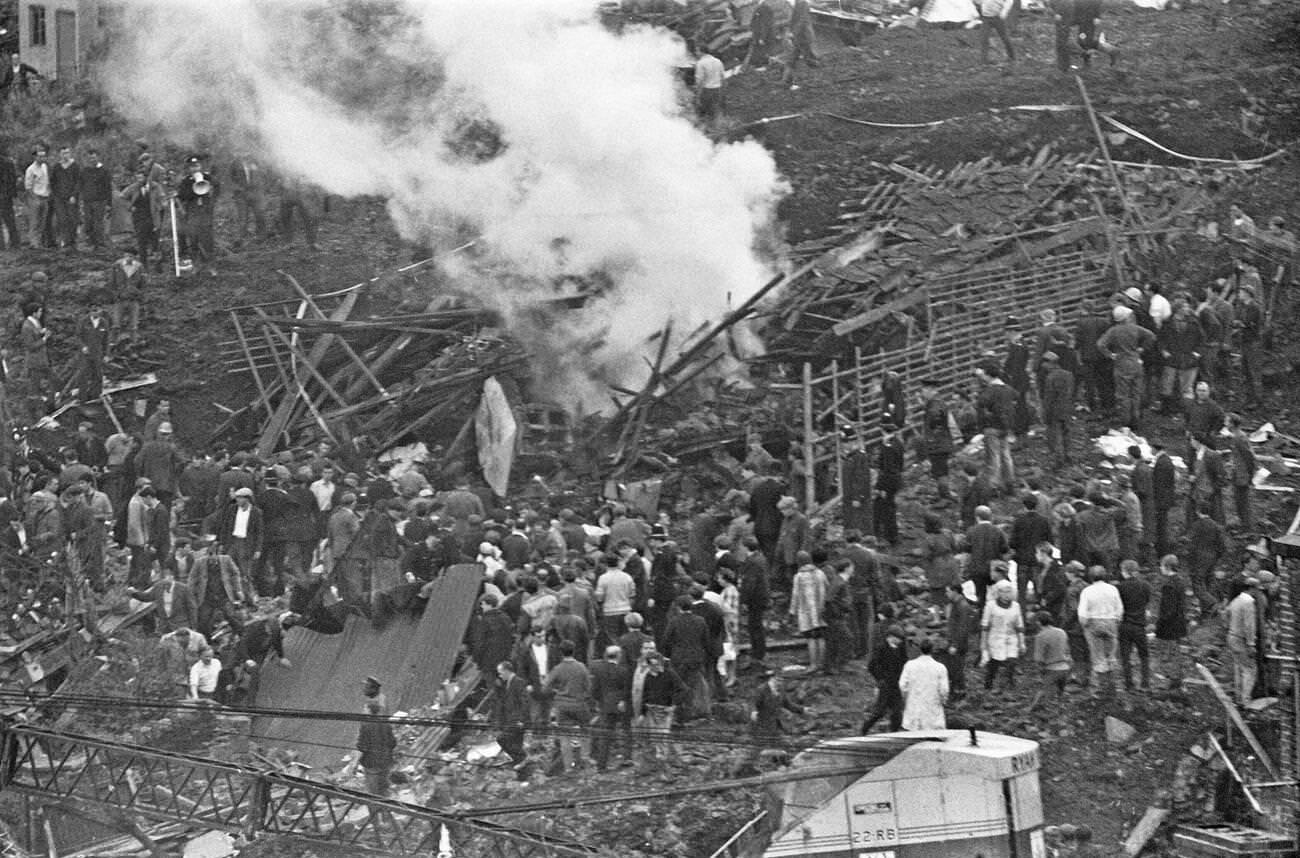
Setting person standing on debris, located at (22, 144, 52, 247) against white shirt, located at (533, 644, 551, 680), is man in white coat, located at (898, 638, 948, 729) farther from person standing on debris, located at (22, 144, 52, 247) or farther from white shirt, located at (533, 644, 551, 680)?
person standing on debris, located at (22, 144, 52, 247)

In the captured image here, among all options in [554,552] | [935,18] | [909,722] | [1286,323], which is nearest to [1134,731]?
[909,722]

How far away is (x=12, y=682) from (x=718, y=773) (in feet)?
20.7

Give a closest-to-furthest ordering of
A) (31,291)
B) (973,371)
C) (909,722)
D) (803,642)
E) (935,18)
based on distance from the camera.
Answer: (909,722), (803,642), (973,371), (31,291), (935,18)

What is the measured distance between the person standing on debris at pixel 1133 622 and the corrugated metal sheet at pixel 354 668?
187 inches

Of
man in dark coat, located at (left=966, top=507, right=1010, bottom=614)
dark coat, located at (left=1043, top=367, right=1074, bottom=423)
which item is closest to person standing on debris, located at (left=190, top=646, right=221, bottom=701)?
man in dark coat, located at (left=966, top=507, right=1010, bottom=614)

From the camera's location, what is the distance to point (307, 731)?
15.3m

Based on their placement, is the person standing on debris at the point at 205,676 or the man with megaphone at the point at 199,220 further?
the man with megaphone at the point at 199,220

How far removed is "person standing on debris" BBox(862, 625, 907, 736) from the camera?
13.6m

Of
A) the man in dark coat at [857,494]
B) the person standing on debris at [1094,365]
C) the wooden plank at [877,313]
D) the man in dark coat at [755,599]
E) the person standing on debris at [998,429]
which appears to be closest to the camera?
Result: the man in dark coat at [755,599]

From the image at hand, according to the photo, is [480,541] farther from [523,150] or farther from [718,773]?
[523,150]

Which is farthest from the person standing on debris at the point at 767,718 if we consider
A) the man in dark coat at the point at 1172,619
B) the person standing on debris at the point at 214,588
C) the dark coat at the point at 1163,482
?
the person standing on debris at the point at 214,588

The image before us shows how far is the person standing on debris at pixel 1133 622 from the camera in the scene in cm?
1374

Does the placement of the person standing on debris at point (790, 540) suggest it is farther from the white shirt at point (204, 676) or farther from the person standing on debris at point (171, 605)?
the person standing on debris at point (171, 605)

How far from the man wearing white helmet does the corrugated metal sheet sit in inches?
235
